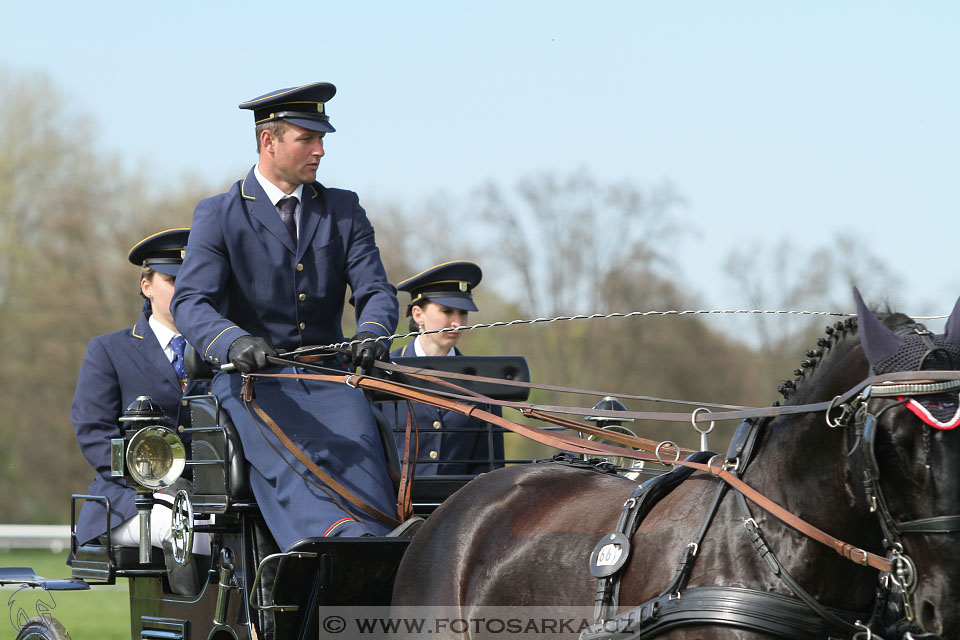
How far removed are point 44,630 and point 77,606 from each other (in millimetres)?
8722

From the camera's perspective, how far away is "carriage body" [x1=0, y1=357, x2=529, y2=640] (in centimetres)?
373

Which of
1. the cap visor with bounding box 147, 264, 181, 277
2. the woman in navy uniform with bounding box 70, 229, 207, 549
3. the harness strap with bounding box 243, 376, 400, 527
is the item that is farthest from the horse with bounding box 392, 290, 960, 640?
the cap visor with bounding box 147, 264, 181, 277

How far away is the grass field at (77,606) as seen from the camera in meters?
10.4

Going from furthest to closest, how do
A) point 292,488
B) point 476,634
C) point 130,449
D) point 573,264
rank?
point 573,264, point 130,449, point 292,488, point 476,634

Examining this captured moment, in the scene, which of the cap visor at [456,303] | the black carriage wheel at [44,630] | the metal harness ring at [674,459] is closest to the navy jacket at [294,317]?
the metal harness ring at [674,459]

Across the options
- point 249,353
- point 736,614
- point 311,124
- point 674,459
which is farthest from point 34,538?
point 736,614

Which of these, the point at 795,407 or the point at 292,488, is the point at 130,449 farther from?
the point at 795,407

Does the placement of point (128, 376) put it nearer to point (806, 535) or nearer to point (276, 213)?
point (276, 213)

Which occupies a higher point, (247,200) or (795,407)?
(247,200)

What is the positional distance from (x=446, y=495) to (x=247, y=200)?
134 cm

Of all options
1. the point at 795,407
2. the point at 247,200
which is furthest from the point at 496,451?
the point at 795,407

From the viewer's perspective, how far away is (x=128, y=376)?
5.36 m

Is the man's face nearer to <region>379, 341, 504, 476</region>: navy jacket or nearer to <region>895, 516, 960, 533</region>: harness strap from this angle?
<region>379, 341, 504, 476</region>: navy jacket

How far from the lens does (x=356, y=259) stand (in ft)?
14.7
